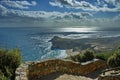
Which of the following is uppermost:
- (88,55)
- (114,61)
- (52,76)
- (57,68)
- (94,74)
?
(57,68)

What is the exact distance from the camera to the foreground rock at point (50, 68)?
14242mm

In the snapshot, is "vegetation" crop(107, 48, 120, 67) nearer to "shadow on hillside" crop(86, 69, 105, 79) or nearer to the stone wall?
"shadow on hillside" crop(86, 69, 105, 79)

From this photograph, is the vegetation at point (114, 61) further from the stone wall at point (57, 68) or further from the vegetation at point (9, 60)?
the vegetation at point (9, 60)

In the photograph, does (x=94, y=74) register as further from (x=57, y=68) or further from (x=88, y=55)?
(x=88, y=55)

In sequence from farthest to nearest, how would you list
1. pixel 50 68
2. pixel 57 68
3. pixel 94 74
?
pixel 94 74 < pixel 57 68 < pixel 50 68

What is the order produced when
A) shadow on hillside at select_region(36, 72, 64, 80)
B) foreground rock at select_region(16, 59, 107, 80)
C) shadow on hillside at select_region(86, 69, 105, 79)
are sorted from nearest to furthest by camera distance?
1. foreground rock at select_region(16, 59, 107, 80)
2. shadow on hillside at select_region(36, 72, 64, 80)
3. shadow on hillside at select_region(86, 69, 105, 79)

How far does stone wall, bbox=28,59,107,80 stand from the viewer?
1544 centimetres

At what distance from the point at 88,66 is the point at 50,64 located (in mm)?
3768

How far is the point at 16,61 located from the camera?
15.8 metres

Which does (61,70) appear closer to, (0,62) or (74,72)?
(74,72)

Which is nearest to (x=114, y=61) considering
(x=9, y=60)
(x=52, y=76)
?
(x=52, y=76)

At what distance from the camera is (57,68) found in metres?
16.9

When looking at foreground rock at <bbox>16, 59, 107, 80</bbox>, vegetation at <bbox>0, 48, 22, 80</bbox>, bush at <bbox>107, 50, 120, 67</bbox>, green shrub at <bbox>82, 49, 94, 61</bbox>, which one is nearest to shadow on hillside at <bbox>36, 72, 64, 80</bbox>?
foreground rock at <bbox>16, 59, 107, 80</bbox>

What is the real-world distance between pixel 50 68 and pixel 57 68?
0.55 metres
